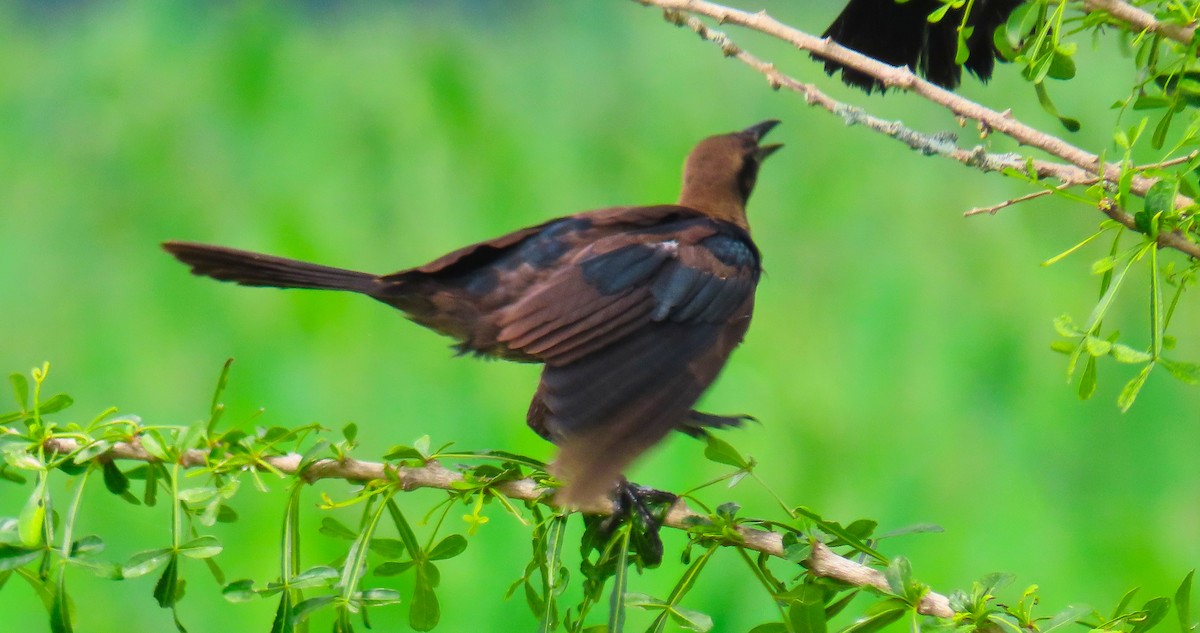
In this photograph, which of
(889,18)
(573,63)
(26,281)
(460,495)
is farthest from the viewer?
(573,63)

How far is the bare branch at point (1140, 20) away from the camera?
2.59 feet

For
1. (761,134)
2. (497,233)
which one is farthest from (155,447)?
(497,233)

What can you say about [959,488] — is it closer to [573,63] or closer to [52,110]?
[573,63]

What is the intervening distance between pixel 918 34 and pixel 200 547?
3.03 feet

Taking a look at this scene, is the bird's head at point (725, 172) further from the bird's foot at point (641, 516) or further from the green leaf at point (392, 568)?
the green leaf at point (392, 568)

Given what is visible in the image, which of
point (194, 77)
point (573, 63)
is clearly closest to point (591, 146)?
point (573, 63)

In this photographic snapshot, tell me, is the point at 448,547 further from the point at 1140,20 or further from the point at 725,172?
the point at 725,172

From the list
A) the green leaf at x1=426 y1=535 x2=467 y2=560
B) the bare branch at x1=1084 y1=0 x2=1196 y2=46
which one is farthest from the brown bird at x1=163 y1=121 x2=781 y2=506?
the bare branch at x1=1084 y1=0 x2=1196 y2=46

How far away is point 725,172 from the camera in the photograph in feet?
5.16

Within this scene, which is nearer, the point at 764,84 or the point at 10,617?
the point at 10,617

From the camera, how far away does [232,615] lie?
5.80 ft

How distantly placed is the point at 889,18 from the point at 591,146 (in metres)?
0.75

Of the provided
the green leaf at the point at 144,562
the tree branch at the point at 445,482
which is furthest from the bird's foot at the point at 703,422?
the green leaf at the point at 144,562

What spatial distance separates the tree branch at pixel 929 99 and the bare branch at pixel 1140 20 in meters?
0.09
